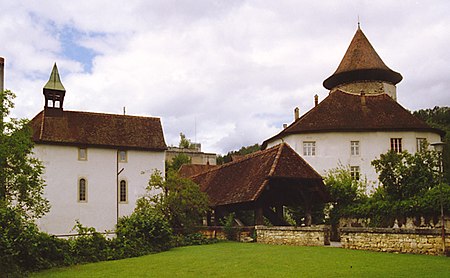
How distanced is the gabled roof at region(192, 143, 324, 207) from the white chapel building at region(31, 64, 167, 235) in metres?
8.24

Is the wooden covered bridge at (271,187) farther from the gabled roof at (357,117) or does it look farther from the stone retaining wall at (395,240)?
the gabled roof at (357,117)

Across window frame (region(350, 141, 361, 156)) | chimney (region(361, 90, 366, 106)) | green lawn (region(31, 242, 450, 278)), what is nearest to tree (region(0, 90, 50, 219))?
green lawn (region(31, 242, 450, 278))

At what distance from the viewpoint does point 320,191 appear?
2678 centimetres

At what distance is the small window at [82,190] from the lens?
3788cm

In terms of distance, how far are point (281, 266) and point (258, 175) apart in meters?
13.2

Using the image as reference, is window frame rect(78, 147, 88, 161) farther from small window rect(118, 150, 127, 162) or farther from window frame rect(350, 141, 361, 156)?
window frame rect(350, 141, 361, 156)

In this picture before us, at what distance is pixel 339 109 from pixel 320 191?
1842 cm

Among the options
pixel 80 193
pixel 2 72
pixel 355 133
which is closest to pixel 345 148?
pixel 355 133

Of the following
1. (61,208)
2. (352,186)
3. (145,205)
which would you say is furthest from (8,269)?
(61,208)

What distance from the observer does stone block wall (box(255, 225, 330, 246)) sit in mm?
21469

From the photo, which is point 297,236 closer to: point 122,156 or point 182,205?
point 182,205

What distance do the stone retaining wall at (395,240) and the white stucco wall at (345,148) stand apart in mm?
22543

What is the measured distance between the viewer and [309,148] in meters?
42.3

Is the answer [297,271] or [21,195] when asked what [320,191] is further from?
[21,195]
